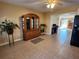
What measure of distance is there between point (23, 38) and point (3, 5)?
2462mm

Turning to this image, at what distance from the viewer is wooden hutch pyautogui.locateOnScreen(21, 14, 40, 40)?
191 inches

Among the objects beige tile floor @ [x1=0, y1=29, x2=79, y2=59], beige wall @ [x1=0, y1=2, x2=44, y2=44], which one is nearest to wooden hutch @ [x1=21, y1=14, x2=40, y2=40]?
beige wall @ [x1=0, y1=2, x2=44, y2=44]

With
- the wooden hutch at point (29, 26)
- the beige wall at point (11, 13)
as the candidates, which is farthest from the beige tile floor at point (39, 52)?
the wooden hutch at point (29, 26)

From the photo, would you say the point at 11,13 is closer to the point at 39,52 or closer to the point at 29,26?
the point at 29,26

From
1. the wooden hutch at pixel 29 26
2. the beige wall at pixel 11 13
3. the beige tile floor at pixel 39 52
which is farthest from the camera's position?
the wooden hutch at pixel 29 26

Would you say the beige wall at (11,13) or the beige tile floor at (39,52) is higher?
the beige wall at (11,13)

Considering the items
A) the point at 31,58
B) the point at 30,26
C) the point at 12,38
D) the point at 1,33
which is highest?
the point at 30,26

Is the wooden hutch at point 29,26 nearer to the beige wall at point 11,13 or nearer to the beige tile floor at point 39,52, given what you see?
the beige wall at point 11,13

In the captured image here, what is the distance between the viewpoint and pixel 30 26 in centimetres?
527

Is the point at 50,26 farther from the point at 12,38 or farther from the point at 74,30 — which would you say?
the point at 12,38

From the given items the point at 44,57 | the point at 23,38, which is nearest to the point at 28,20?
the point at 23,38

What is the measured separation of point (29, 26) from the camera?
17.2ft

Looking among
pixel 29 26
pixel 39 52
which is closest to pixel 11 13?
pixel 29 26

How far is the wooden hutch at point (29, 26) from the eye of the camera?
4.86 meters
